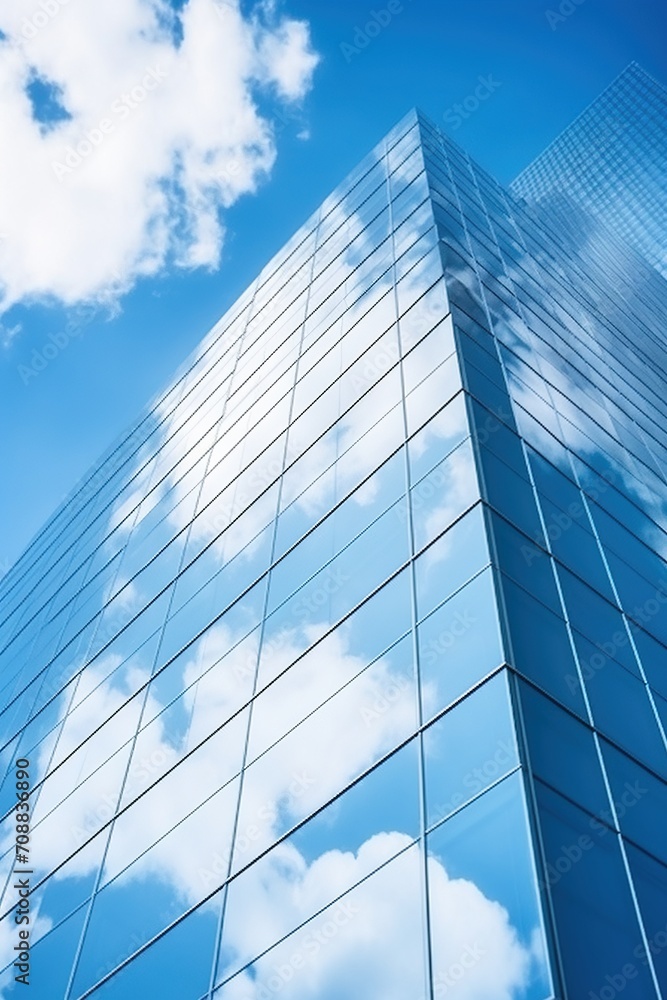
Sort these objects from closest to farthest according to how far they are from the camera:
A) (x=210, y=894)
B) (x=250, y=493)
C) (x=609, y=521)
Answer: (x=210, y=894) → (x=609, y=521) → (x=250, y=493)

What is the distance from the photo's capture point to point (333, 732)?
963 cm

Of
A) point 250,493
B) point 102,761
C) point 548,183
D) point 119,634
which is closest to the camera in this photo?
point 102,761

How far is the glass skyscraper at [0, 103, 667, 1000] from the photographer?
720cm

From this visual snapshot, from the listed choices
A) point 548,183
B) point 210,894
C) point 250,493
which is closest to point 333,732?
point 210,894

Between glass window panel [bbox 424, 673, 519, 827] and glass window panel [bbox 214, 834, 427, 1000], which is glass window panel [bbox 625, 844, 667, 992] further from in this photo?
glass window panel [bbox 214, 834, 427, 1000]

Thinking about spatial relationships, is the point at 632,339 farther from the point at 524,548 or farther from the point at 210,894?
the point at 210,894

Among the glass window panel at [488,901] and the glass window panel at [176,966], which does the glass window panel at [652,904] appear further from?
the glass window panel at [176,966]

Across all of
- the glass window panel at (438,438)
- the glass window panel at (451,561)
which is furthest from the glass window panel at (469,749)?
the glass window panel at (438,438)

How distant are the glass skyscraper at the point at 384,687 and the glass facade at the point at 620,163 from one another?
152 m

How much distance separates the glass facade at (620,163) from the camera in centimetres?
16200

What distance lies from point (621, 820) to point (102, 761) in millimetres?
9722

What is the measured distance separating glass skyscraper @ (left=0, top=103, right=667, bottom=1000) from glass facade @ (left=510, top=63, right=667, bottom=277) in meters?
152

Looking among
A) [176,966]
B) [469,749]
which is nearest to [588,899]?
[469,749]

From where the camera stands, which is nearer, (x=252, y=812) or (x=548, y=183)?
(x=252, y=812)
